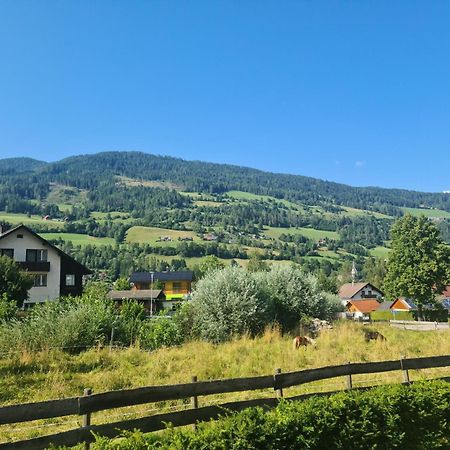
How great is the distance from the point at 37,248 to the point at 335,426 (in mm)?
50000

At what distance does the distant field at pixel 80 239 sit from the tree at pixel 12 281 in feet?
404

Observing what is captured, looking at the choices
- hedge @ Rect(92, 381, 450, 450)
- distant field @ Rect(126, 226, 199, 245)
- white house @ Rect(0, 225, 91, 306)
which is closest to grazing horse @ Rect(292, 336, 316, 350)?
hedge @ Rect(92, 381, 450, 450)

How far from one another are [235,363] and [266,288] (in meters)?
7.92

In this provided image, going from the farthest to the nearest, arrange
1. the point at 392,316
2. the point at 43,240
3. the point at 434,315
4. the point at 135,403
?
1. the point at 392,316
2. the point at 434,315
3. the point at 43,240
4. the point at 135,403

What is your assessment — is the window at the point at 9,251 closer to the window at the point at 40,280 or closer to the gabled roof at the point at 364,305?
the window at the point at 40,280

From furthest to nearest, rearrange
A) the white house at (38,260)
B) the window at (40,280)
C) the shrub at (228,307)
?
the window at (40,280)
the white house at (38,260)
the shrub at (228,307)

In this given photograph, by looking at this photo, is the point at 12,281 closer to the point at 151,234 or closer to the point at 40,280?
the point at 40,280

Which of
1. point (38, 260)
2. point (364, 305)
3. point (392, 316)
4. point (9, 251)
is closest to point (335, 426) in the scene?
point (38, 260)

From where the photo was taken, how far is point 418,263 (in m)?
53.9

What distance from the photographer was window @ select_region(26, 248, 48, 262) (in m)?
50.4

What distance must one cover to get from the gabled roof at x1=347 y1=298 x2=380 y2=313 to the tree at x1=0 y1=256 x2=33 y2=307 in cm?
7062

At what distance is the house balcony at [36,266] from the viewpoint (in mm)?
49375

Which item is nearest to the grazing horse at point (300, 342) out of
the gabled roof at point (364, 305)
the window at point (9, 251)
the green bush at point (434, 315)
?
the window at point (9, 251)

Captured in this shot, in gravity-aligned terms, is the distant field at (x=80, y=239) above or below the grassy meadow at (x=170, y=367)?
above
